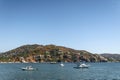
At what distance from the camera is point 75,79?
107 meters

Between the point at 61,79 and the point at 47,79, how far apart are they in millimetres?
5593

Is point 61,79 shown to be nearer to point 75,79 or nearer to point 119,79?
point 75,79

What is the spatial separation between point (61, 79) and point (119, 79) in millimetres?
23762

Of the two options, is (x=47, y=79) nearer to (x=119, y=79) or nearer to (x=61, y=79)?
(x=61, y=79)

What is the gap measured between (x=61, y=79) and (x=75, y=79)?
6.35 metres

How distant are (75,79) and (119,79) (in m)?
17.9

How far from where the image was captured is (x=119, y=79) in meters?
107

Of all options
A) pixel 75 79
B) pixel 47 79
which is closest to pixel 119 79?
pixel 75 79

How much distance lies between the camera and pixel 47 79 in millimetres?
104000

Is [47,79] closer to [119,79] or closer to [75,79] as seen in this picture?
[75,79]

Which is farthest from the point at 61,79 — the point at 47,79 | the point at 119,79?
the point at 119,79

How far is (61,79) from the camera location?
4124 inches

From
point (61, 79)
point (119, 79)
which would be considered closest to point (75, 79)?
point (61, 79)
